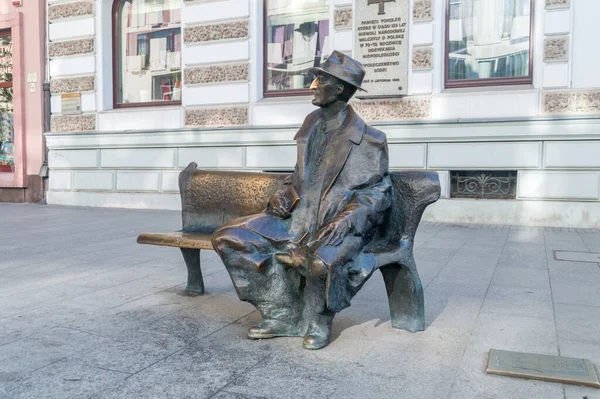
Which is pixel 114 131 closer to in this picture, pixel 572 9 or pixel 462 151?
pixel 462 151

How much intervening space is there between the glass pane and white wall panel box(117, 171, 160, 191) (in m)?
Result: 6.40

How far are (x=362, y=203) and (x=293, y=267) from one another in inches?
22.5

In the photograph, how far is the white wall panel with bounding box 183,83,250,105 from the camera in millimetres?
11695

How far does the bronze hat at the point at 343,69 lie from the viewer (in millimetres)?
3742

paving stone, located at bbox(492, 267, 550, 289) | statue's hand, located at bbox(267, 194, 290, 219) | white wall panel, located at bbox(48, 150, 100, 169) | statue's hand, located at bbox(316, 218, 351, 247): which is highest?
white wall panel, located at bbox(48, 150, 100, 169)

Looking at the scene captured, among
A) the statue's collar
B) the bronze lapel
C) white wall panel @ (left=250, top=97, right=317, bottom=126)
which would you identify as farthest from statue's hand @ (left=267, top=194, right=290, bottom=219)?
white wall panel @ (left=250, top=97, right=317, bottom=126)

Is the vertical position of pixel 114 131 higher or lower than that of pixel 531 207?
higher

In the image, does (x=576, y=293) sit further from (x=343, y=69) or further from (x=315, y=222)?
(x=343, y=69)

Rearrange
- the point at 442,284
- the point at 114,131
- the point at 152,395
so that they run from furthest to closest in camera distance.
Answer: the point at 114,131, the point at 442,284, the point at 152,395

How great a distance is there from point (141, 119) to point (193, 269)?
871 centimetres

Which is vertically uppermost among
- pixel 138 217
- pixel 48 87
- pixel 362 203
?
pixel 48 87

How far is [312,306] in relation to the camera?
3529mm

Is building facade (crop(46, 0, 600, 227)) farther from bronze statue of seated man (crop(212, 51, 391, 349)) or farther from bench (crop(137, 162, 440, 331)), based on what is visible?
bronze statue of seated man (crop(212, 51, 391, 349))

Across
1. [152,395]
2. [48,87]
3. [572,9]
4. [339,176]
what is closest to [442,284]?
[339,176]
